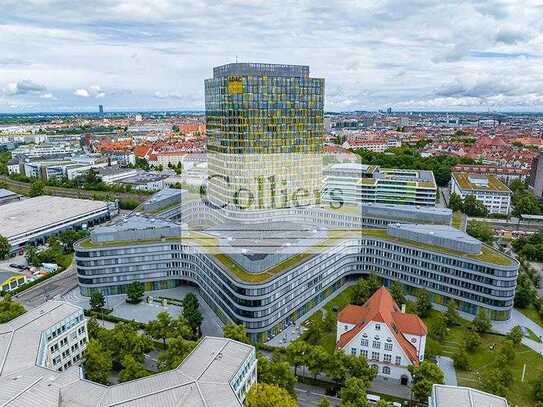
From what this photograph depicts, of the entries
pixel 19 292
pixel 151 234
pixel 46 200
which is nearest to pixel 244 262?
pixel 151 234

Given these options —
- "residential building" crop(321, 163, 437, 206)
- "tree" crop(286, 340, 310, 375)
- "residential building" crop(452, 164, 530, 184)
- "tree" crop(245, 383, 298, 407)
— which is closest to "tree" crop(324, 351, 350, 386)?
"tree" crop(286, 340, 310, 375)

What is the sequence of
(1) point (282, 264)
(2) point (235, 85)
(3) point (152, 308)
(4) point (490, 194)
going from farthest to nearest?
(4) point (490, 194) → (2) point (235, 85) → (3) point (152, 308) → (1) point (282, 264)

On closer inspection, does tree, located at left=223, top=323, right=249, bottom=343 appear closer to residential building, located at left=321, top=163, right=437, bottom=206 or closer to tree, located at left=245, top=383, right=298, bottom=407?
tree, located at left=245, top=383, right=298, bottom=407

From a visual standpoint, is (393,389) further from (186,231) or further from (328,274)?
(186,231)

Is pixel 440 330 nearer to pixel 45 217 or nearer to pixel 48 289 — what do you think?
pixel 48 289

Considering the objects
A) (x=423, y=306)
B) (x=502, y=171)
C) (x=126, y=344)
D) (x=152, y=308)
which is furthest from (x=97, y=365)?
(x=502, y=171)
